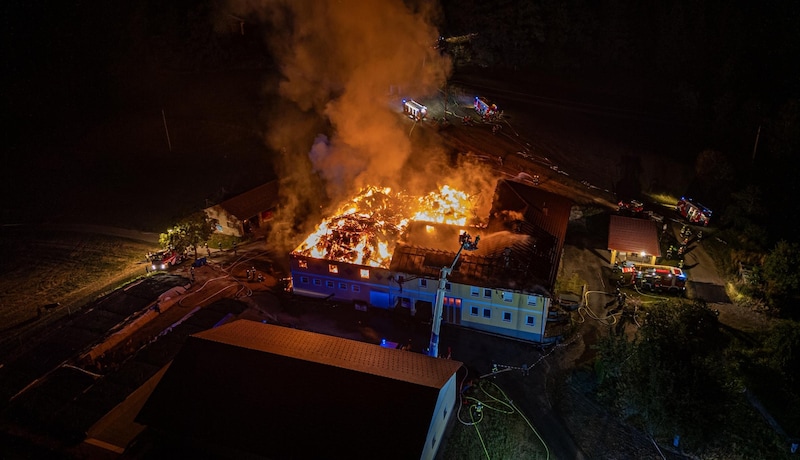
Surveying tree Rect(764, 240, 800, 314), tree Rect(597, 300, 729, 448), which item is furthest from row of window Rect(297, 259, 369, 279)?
tree Rect(764, 240, 800, 314)

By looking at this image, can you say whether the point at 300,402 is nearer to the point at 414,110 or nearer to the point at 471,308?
the point at 471,308

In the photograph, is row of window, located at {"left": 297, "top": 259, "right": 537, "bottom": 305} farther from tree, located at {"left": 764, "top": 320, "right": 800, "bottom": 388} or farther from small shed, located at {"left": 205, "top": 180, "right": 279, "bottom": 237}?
small shed, located at {"left": 205, "top": 180, "right": 279, "bottom": 237}

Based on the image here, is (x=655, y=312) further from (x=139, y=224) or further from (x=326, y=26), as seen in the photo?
(x=139, y=224)

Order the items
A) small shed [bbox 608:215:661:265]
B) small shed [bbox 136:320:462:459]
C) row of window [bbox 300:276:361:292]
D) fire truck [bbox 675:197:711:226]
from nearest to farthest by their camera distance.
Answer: small shed [bbox 136:320:462:459]
row of window [bbox 300:276:361:292]
small shed [bbox 608:215:661:265]
fire truck [bbox 675:197:711:226]

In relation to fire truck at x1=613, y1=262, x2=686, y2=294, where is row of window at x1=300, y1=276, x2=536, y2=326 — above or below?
below

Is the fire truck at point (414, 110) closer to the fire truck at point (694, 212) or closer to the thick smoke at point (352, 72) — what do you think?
the thick smoke at point (352, 72)

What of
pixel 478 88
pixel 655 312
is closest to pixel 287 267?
pixel 655 312
